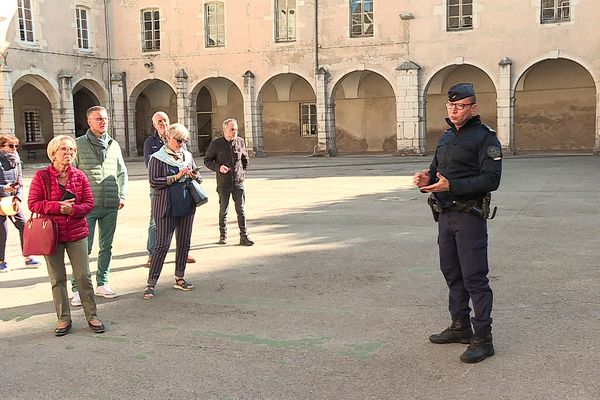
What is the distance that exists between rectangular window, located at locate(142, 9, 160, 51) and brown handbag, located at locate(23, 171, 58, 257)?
2700 cm

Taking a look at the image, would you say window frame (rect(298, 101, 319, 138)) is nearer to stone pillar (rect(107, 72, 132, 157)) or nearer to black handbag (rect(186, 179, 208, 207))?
stone pillar (rect(107, 72, 132, 157))

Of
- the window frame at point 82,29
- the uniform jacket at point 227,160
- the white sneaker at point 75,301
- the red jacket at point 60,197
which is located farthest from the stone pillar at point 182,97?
the red jacket at point 60,197

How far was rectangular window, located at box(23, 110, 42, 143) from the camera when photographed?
1261 inches

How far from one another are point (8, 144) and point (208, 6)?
23.4 meters

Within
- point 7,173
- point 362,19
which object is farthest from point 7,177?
point 362,19

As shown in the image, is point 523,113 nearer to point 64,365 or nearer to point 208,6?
point 208,6

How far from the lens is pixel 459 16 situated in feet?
85.2

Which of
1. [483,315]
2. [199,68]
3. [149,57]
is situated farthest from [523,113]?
[483,315]

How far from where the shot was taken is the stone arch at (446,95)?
29.0 meters

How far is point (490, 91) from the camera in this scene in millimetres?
29141

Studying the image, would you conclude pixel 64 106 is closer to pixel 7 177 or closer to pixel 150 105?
pixel 150 105

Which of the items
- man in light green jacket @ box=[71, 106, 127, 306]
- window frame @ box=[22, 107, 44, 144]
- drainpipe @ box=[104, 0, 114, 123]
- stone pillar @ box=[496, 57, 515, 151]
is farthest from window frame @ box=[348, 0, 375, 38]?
man in light green jacket @ box=[71, 106, 127, 306]

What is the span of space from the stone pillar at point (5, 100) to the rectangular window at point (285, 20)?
11165mm

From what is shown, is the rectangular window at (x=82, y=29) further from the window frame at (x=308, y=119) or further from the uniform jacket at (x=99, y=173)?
the uniform jacket at (x=99, y=173)
